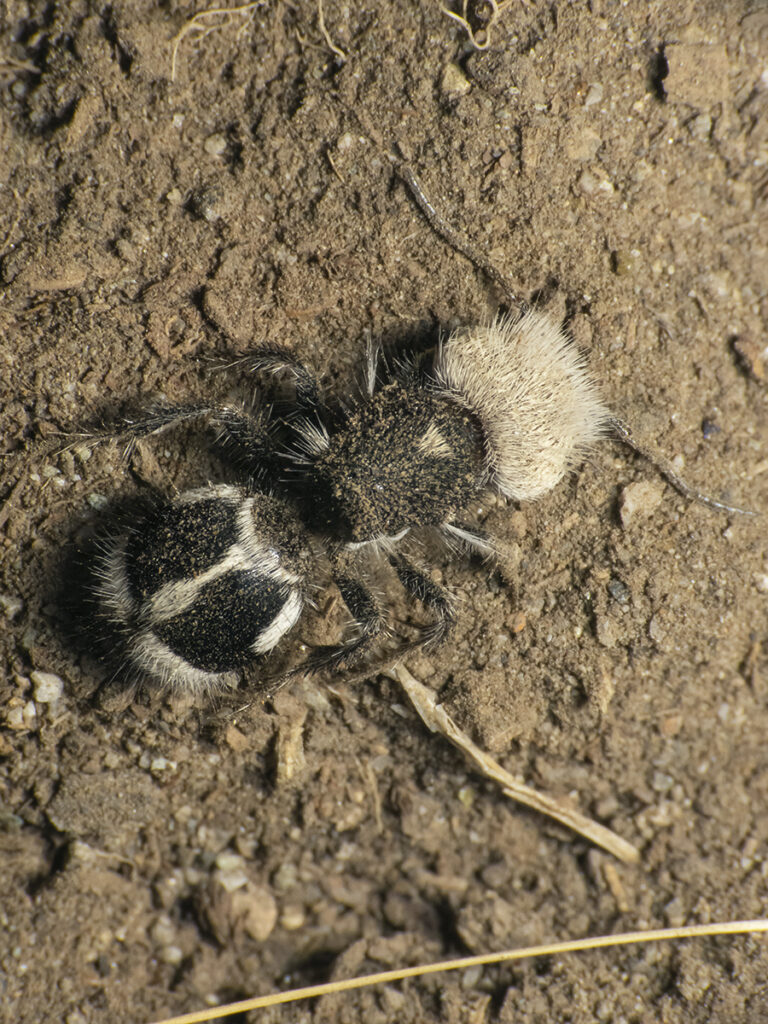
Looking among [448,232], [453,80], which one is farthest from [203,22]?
[448,232]

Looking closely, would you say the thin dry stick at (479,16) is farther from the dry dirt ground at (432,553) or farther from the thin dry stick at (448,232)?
the thin dry stick at (448,232)

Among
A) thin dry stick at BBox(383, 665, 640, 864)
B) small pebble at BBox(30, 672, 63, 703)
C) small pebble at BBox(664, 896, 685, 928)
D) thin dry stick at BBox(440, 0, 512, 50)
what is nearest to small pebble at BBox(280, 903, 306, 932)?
thin dry stick at BBox(383, 665, 640, 864)

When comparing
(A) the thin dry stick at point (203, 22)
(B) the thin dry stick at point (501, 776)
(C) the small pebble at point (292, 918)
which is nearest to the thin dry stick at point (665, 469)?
(B) the thin dry stick at point (501, 776)

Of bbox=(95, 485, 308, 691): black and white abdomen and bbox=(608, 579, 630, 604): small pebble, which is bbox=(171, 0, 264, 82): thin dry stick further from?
bbox=(608, 579, 630, 604): small pebble

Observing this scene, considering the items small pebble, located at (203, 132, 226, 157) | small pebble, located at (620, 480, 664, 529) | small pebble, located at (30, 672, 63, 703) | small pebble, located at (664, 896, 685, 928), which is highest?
small pebble, located at (203, 132, 226, 157)

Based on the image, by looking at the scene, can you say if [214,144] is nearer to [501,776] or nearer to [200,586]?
[200,586]

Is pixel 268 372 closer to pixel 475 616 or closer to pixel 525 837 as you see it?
pixel 475 616
